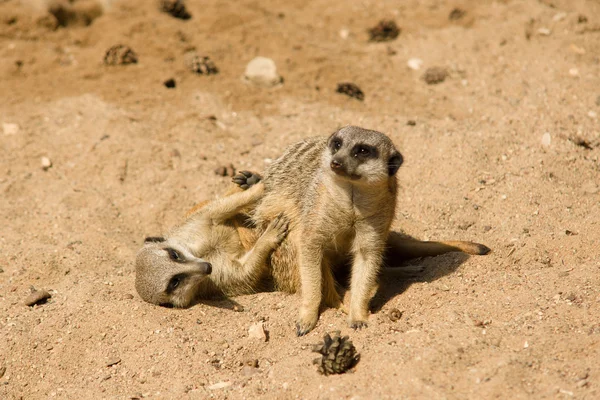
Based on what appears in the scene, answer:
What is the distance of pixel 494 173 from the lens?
450 centimetres

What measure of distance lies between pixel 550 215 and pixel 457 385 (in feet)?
5.79

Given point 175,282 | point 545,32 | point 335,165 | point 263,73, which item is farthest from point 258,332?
point 545,32

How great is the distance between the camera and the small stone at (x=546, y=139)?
15.4ft

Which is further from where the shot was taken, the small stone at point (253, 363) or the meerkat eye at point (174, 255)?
the meerkat eye at point (174, 255)

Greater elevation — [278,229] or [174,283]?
[278,229]

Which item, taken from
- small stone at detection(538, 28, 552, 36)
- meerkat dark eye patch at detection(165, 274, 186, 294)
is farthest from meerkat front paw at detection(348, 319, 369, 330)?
small stone at detection(538, 28, 552, 36)

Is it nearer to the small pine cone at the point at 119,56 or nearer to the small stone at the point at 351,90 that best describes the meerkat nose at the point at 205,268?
the small stone at the point at 351,90

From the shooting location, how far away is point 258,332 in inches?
132

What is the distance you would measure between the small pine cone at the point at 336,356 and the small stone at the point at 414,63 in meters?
3.62

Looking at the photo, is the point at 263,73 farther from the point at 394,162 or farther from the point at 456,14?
the point at 394,162

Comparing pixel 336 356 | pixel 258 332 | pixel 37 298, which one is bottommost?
pixel 37 298

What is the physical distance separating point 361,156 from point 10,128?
352cm

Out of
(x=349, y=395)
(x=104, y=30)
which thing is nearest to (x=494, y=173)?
(x=349, y=395)

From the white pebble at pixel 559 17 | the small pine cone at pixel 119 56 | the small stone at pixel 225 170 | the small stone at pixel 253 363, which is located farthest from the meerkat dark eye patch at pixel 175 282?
the white pebble at pixel 559 17
